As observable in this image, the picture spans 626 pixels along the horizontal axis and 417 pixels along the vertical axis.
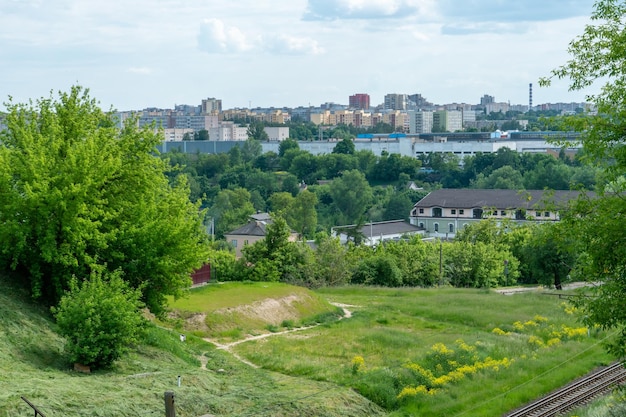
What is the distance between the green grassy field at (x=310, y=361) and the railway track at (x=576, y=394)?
0.54 meters

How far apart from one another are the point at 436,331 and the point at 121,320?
60.5 ft

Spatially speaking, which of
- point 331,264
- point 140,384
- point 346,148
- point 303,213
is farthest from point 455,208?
point 140,384

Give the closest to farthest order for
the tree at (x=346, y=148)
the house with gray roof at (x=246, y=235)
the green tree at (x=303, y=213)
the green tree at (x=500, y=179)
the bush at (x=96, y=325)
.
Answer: the bush at (x=96, y=325)
the house with gray roof at (x=246, y=235)
the green tree at (x=303, y=213)
the green tree at (x=500, y=179)
the tree at (x=346, y=148)

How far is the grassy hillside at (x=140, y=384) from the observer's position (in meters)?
18.5

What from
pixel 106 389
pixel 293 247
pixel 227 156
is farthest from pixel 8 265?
pixel 227 156

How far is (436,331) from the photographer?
37.7 meters

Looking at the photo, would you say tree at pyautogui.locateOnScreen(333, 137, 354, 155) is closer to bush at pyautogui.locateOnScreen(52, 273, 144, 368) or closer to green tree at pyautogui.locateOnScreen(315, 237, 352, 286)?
green tree at pyautogui.locateOnScreen(315, 237, 352, 286)

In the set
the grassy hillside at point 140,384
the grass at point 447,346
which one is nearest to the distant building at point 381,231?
the grass at point 447,346

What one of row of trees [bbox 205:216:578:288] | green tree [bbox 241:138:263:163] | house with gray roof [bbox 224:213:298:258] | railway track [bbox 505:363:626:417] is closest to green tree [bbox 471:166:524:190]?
house with gray roof [bbox 224:213:298:258]

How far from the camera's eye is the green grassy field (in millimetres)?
20562

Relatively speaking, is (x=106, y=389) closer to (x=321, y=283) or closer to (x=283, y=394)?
(x=283, y=394)

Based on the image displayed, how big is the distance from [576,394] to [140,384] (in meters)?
13.3

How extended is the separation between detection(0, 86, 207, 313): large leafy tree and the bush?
2.01 meters

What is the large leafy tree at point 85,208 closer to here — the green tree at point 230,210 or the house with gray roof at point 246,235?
the house with gray roof at point 246,235
